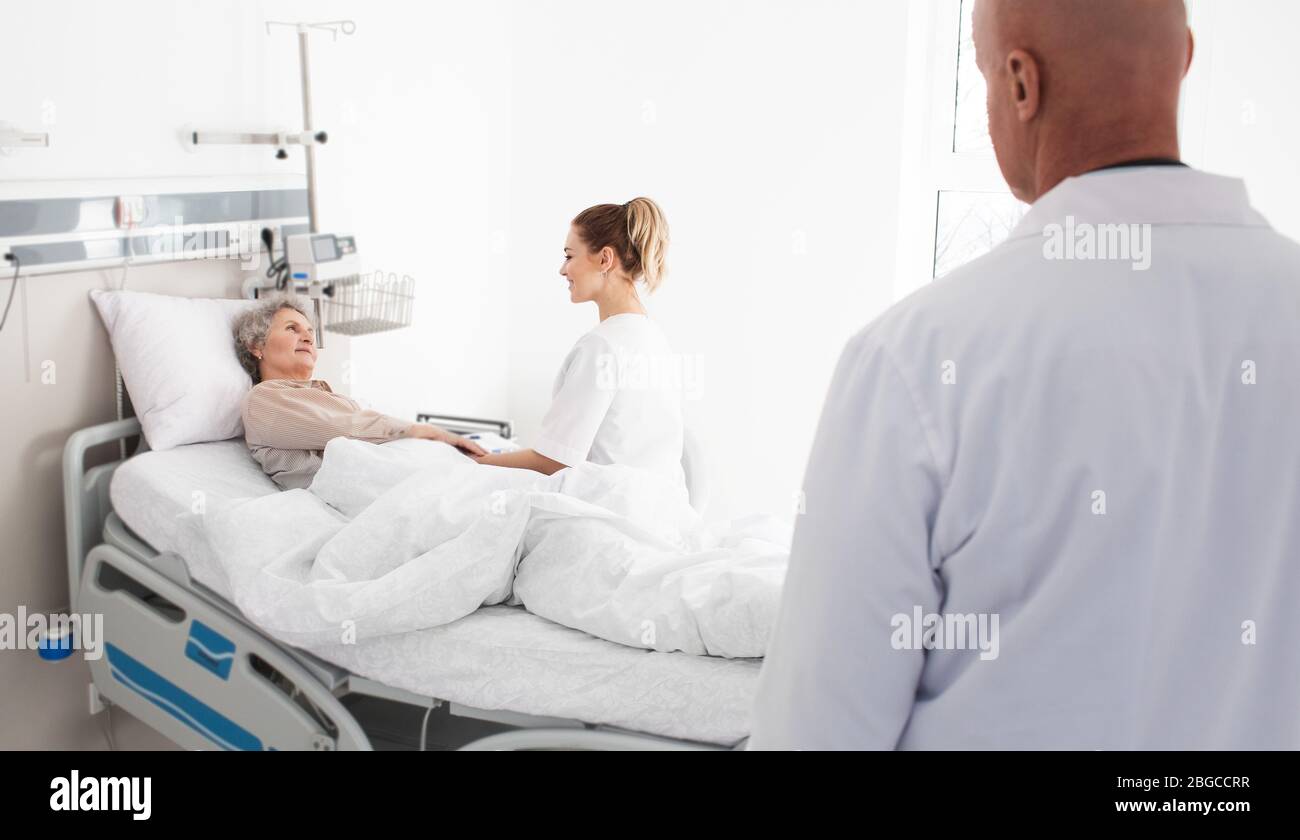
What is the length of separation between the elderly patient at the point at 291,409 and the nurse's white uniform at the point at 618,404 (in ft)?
0.88

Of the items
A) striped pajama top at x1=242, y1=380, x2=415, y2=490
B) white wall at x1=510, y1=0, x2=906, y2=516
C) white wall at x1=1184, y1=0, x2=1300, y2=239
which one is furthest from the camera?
white wall at x1=510, y1=0, x2=906, y2=516

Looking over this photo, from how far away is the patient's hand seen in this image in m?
2.44

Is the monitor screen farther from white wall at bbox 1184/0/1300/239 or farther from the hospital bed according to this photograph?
white wall at bbox 1184/0/1300/239

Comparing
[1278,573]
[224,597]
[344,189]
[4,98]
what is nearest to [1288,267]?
[1278,573]

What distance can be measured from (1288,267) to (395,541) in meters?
1.42

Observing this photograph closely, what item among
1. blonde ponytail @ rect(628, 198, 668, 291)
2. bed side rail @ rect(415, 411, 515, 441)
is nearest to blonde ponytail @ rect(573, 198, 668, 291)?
blonde ponytail @ rect(628, 198, 668, 291)

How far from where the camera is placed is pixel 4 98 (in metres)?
1.97

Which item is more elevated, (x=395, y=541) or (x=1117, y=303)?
(x=1117, y=303)

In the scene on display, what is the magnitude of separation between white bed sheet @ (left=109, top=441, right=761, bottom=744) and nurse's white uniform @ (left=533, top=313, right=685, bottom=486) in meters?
0.58

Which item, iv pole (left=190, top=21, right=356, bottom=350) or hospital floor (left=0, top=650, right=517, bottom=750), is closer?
hospital floor (left=0, top=650, right=517, bottom=750)

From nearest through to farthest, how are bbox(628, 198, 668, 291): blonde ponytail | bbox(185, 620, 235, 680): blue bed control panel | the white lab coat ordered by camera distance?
the white lab coat, bbox(185, 620, 235, 680): blue bed control panel, bbox(628, 198, 668, 291): blonde ponytail

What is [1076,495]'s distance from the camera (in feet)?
2.50

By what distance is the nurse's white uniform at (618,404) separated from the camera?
2318mm
